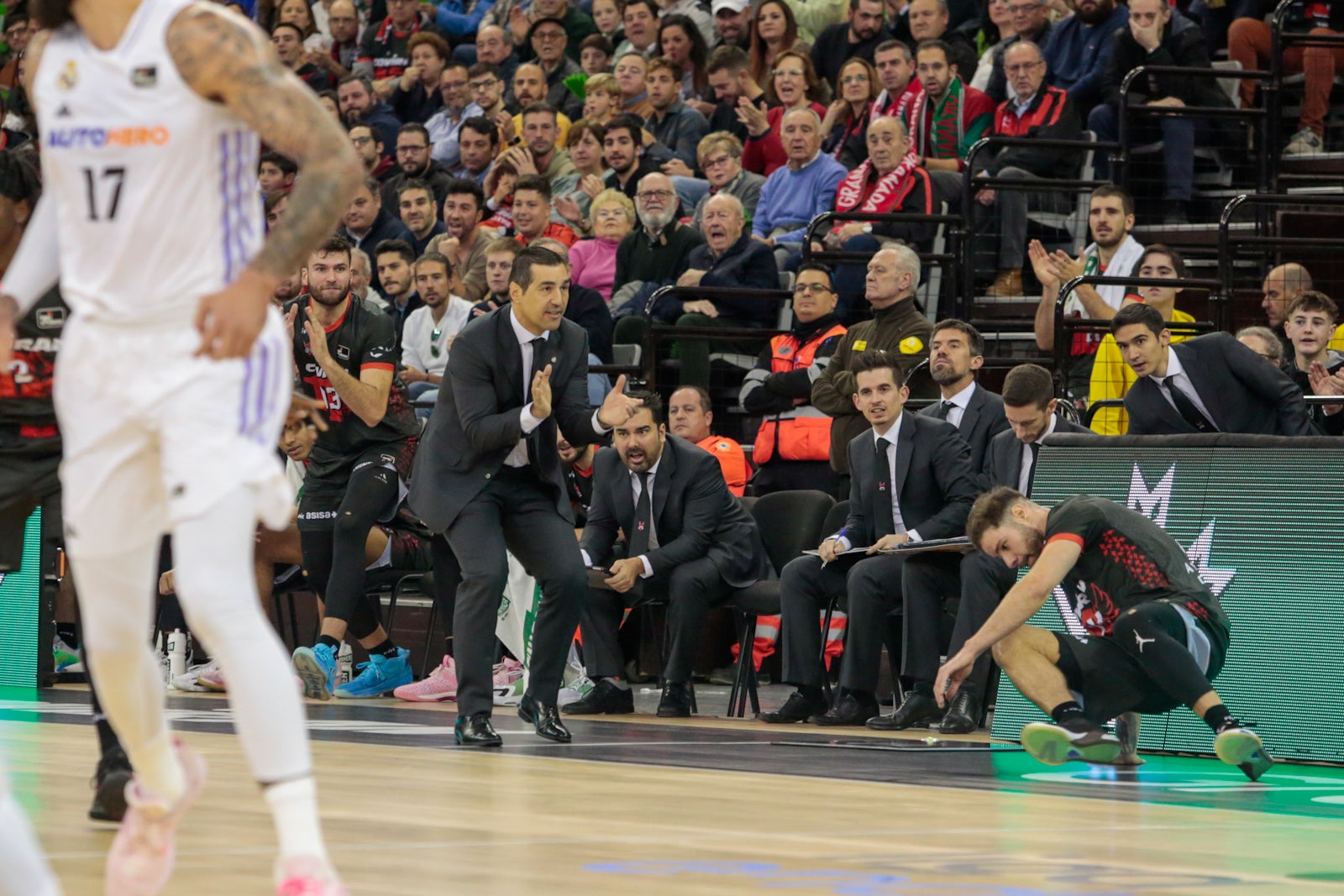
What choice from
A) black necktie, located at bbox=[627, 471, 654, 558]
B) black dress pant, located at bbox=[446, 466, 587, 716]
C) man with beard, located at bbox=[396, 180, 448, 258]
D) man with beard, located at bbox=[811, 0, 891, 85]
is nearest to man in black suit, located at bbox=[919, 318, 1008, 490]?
black necktie, located at bbox=[627, 471, 654, 558]

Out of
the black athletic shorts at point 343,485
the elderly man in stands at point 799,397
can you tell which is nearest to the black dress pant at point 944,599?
the elderly man in stands at point 799,397

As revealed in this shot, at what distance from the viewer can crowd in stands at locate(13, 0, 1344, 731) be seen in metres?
9.98

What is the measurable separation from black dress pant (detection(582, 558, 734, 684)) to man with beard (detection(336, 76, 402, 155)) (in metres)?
7.77

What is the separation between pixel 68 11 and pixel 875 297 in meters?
7.75

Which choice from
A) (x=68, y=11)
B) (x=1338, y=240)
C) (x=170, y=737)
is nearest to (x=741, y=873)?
(x=170, y=737)

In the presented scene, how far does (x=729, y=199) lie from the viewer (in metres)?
12.8

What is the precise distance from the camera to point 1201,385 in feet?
30.9

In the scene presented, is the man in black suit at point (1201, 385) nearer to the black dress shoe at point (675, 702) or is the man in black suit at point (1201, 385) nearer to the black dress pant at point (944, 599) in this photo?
the black dress pant at point (944, 599)

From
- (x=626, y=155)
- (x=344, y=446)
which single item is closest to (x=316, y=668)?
(x=344, y=446)

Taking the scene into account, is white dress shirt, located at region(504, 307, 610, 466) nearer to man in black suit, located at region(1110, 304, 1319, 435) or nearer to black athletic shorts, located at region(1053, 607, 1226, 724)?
black athletic shorts, located at region(1053, 607, 1226, 724)

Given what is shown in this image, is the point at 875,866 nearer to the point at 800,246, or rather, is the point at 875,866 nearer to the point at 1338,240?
the point at 1338,240

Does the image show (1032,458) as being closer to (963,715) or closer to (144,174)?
(963,715)

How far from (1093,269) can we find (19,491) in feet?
24.3

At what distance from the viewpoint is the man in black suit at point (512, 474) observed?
8.16 metres
